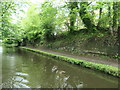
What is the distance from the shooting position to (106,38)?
31.3ft

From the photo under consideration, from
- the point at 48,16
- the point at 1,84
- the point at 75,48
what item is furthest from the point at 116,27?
the point at 1,84

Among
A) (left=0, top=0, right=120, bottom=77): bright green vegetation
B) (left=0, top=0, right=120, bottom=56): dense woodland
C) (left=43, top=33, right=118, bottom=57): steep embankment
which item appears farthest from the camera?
(left=43, top=33, right=118, bottom=57): steep embankment

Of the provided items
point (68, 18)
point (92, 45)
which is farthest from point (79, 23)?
point (92, 45)

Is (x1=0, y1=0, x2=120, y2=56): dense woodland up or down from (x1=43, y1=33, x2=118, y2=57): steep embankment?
up

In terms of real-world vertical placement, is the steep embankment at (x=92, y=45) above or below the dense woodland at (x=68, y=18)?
below

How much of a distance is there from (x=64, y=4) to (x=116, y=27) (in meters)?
8.15

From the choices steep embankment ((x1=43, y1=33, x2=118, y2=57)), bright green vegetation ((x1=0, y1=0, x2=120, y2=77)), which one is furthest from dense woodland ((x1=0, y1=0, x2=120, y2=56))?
steep embankment ((x1=43, y1=33, x2=118, y2=57))

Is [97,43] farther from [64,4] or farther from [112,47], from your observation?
[64,4]

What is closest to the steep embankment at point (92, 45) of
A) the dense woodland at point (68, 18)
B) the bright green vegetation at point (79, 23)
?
the bright green vegetation at point (79, 23)

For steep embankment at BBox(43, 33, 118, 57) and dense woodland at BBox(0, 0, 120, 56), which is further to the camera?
steep embankment at BBox(43, 33, 118, 57)

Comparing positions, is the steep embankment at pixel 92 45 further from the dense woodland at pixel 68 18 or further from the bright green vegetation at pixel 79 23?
the dense woodland at pixel 68 18

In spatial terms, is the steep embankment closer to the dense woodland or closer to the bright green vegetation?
the bright green vegetation

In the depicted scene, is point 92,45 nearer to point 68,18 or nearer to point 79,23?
point 79,23

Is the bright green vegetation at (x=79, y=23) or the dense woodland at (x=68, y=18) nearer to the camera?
the bright green vegetation at (x=79, y=23)
